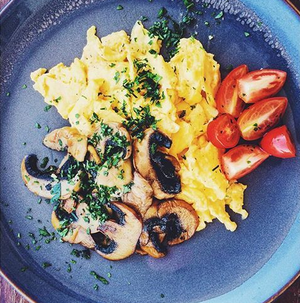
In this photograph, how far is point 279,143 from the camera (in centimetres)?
321

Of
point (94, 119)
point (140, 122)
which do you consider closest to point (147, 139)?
point (140, 122)

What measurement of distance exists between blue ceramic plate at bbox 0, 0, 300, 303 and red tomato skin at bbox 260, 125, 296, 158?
130 mm

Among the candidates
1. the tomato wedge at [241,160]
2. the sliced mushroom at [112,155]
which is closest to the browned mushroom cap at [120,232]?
the sliced mushroom at [112,155]

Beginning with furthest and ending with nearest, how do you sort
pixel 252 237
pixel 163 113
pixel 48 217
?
pixel 48 217 < pixel 252 237 < pixel 163 113

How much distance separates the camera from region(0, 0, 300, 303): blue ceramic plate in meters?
3.36

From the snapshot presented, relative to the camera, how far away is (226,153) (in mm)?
3377

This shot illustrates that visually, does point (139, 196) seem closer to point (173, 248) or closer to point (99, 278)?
point (173, 248)

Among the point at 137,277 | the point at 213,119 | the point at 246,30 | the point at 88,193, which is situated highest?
the point at 246,30

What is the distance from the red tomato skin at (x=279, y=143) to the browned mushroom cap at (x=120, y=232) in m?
1.06

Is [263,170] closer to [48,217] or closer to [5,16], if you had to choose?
[48,217]

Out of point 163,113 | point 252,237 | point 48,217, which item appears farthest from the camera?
point 48,217

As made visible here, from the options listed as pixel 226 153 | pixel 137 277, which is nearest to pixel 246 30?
pixel 226 153

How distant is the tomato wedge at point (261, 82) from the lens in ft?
10.7

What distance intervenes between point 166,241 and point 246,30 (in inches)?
64.4
